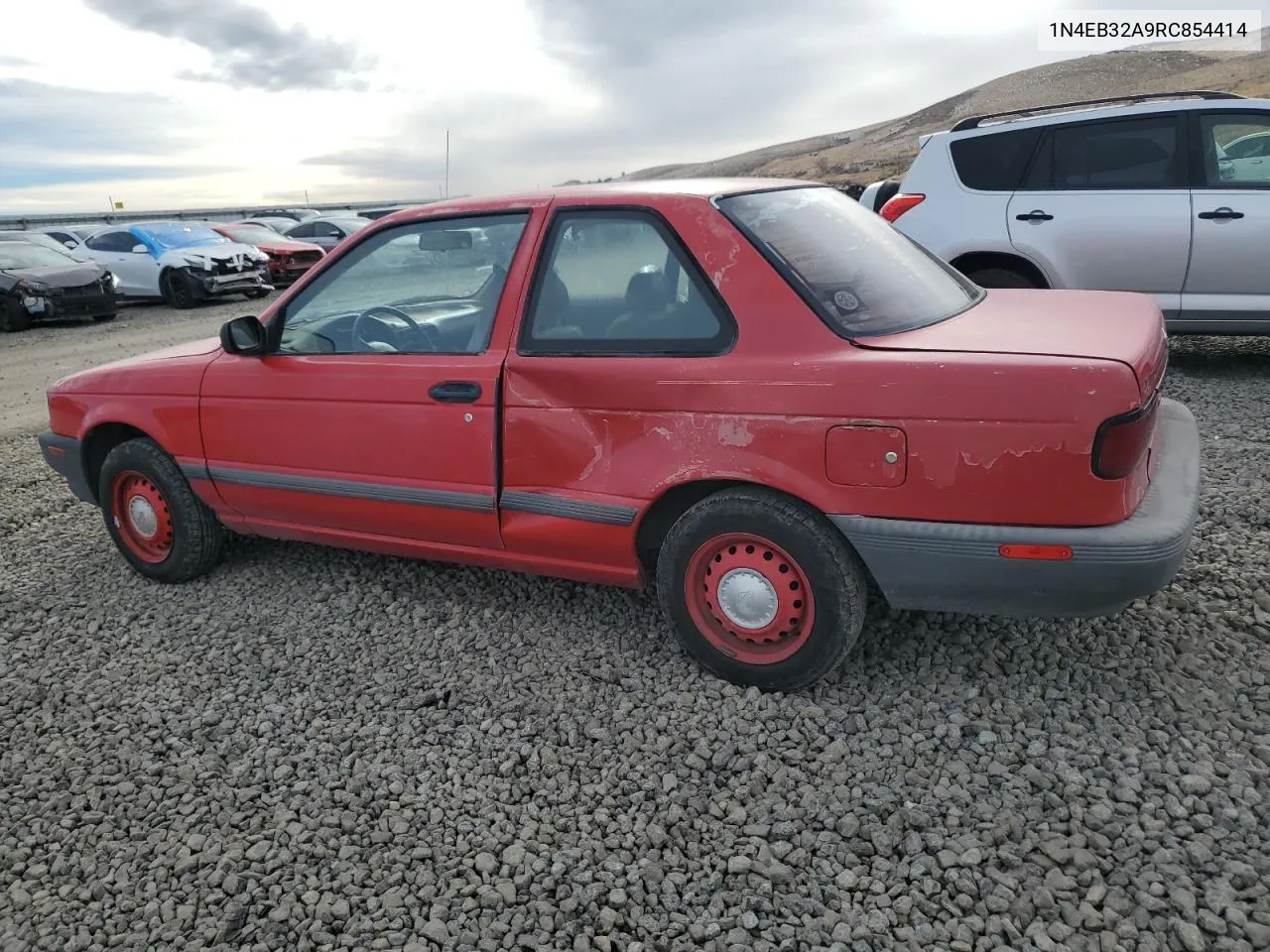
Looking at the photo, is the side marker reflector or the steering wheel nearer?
the side marker reflector

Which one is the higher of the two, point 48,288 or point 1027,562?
point 1027,562

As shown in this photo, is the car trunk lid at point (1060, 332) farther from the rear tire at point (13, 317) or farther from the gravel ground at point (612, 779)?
the rear tire at point (13, 317)

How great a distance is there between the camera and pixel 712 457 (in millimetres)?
2963

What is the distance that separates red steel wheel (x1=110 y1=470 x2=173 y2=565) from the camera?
4312 mm

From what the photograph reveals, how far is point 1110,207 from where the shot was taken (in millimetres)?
6531

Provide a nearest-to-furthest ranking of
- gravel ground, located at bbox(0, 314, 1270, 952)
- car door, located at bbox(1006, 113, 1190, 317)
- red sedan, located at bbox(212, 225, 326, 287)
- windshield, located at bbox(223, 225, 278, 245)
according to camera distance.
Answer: gravel ground, located at bbox(0, 314, 1270, 952) → car door, located at bbox(1006, 113, 1190, 317) → red sedan, located at bbox(212, 225, 326, 287) → windshield, located at bbox(223, 225, 278, 245)

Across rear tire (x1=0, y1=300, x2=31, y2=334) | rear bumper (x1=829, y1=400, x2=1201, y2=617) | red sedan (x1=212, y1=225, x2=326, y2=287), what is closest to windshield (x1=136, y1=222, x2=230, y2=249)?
red sedan (x1=212, y1=225, x2=326, y2=287)

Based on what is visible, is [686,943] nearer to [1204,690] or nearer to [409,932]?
[409,932]

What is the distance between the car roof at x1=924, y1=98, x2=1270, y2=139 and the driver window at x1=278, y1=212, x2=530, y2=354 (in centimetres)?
471

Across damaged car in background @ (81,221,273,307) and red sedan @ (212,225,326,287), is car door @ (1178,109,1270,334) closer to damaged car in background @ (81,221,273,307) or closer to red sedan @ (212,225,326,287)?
damaged car in background @ (81,221,273,307)

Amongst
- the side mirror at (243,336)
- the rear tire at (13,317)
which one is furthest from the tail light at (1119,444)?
the rear tire at (13,317)

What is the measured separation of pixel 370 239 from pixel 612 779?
2225 mm

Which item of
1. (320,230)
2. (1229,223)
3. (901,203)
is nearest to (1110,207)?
(1229,223)

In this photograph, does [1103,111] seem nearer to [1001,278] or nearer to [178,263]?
[1001,278]
